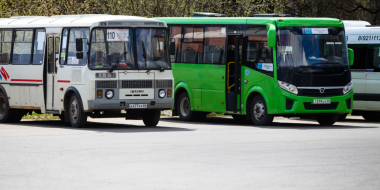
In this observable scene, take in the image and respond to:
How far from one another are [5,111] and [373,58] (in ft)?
33.2

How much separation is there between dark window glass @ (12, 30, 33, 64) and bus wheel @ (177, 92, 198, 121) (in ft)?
15.2

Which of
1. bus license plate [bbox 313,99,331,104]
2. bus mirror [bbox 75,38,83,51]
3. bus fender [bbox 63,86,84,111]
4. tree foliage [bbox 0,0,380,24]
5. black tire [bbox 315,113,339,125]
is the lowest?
black tire [bbox 315,113,339,125]

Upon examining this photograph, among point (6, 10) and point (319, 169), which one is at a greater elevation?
point (6, 10)

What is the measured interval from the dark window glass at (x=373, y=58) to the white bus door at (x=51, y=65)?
28.4ft

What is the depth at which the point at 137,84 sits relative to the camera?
666 inches

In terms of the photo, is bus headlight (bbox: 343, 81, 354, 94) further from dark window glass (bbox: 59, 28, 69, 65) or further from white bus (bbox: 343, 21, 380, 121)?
dark window glass (bbox: 59, 28, 69, 65)

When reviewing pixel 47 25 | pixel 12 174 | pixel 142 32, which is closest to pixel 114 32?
pixel 142 32

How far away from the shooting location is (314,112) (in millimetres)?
17875

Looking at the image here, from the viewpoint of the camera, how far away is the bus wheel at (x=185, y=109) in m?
20.8

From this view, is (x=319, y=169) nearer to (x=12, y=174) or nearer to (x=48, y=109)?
(x=12, y=174)

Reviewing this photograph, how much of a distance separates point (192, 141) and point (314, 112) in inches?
200

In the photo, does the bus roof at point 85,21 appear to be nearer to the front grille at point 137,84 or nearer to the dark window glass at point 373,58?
the front grille at point 137,84

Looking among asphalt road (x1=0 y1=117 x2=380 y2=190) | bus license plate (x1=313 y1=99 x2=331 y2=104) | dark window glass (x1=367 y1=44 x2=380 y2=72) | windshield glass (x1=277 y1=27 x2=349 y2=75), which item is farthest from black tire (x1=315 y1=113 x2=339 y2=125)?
asphalt road (x1=0 y1=117 x2=380 y2=190)

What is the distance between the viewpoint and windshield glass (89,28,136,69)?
16.6 meters
